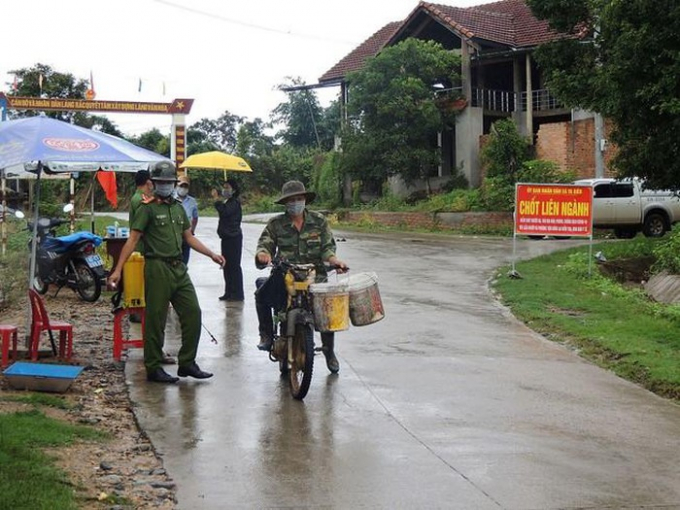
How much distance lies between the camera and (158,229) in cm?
777

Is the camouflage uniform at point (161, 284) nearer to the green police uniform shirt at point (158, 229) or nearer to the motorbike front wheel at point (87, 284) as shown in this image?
the green police uniform shirt at point (158, 229)

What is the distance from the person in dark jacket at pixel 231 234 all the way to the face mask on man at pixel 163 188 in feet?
15.1

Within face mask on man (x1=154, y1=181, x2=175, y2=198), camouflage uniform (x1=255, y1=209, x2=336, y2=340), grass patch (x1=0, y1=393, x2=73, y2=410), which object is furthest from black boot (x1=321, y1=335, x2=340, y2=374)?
grass patch (x1=0, y1=393, x2=73, y2=410)

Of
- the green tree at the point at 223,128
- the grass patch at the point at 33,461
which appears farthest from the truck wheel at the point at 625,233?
the green tree at the point at 223,128

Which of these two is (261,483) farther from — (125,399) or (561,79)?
(561,79)

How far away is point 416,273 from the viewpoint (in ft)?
55.1

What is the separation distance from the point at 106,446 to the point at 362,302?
8.19 ft

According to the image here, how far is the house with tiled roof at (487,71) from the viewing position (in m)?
33.0

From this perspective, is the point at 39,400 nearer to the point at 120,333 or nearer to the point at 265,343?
the point at 120,333

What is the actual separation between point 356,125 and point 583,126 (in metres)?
8.64

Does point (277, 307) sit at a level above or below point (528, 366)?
above

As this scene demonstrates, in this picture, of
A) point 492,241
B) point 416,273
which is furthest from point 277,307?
point 492,241

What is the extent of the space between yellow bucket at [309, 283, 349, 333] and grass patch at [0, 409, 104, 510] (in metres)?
2.01

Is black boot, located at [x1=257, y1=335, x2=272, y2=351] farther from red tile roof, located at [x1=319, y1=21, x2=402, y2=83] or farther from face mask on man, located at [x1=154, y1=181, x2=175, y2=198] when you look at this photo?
red tile roof, located at [x1=319, y1=21, x2=402, y2=83]
